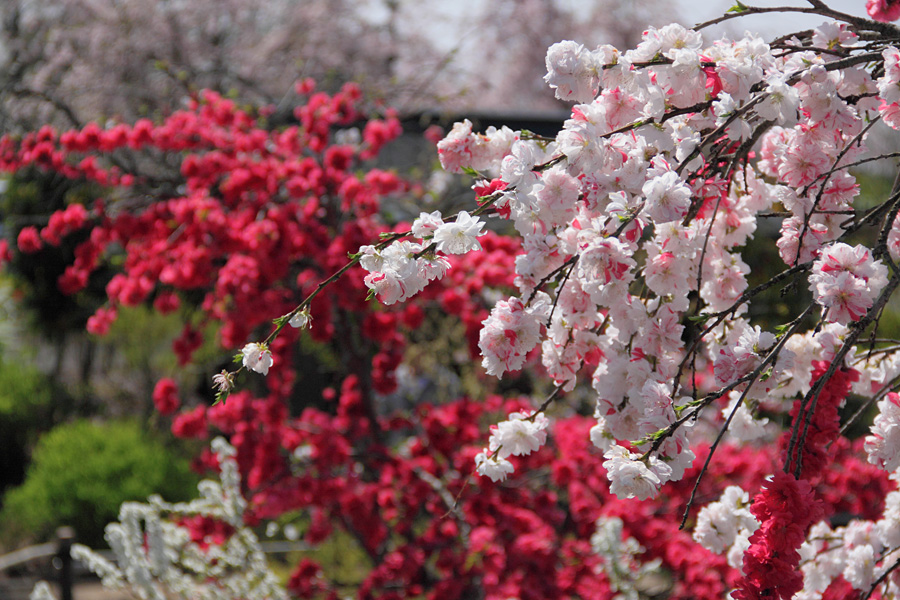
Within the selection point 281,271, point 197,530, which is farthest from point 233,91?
point 197,530

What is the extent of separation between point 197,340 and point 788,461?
295cm

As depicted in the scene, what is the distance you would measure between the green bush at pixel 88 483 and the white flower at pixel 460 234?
4.94 meters

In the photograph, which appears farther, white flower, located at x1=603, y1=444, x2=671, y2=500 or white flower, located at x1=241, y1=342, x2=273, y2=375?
white flower, located at x1=241, y1=342, x2=273, y2=375

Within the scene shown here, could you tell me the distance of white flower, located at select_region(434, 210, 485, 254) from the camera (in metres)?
1.21

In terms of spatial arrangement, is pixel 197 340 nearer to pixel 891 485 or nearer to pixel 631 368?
pixel 631 368

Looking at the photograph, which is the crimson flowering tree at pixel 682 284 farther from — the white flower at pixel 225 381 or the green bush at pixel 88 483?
the green bush at pixel 88 483

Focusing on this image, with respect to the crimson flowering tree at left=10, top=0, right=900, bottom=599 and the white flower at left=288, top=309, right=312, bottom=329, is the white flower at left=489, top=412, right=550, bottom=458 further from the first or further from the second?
the white flower at left=288, top=309, right=312, bottom=329

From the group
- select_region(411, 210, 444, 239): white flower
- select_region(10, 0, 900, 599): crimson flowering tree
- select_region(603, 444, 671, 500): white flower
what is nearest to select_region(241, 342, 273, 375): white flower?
select_region(10, 0, 900, 599): crimson flowering tree

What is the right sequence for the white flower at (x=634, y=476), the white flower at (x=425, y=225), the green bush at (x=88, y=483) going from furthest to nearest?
1. the green bush at (x=88, y=483)
2. the white flower at (x=425, y=225)
3. the white flower at (x=634, y=476)

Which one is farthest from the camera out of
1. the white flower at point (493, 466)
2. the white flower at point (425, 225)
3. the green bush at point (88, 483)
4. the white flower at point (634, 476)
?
the green bush at point (88, 483)

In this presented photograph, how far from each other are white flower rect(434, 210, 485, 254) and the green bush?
4.94 metres

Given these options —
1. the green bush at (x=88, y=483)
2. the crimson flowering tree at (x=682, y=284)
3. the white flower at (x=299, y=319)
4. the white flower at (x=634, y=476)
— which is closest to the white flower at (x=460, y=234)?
the crimson flowering tree at (x=682, y=284)

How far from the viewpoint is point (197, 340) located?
145 inches

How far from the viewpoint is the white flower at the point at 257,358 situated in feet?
4.29
